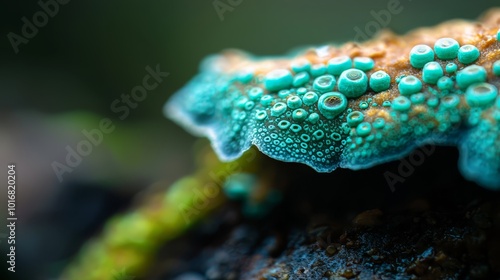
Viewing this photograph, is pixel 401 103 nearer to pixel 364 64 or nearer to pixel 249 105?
pixel 364 64

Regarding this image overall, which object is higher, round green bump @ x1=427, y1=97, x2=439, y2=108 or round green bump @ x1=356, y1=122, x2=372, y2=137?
round green bump @ x1=356, y1=122, x2=372, y2=137

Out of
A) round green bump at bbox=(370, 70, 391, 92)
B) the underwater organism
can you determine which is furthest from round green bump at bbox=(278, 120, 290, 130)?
round green bump at bbox=(370, 70, 391, 92)

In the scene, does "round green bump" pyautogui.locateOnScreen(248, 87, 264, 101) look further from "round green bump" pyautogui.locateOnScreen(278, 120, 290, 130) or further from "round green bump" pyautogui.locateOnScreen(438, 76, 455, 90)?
"round green bump" pyautogui.locateOnScreen(438, 76, 455, 90)

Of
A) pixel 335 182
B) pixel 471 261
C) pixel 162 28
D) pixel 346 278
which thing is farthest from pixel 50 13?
pixel 471 261

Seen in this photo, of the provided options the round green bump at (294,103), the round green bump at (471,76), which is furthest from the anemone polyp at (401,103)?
the round green bump at (294,103)

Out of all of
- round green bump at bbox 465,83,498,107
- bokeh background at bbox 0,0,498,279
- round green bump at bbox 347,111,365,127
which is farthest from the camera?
bokeh background at bbox 0,0,498,279

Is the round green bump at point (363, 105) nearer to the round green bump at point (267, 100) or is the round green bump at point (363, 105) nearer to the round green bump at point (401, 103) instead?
the round green bump at point (401, 103)

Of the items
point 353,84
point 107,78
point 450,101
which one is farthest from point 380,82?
point 107,78
